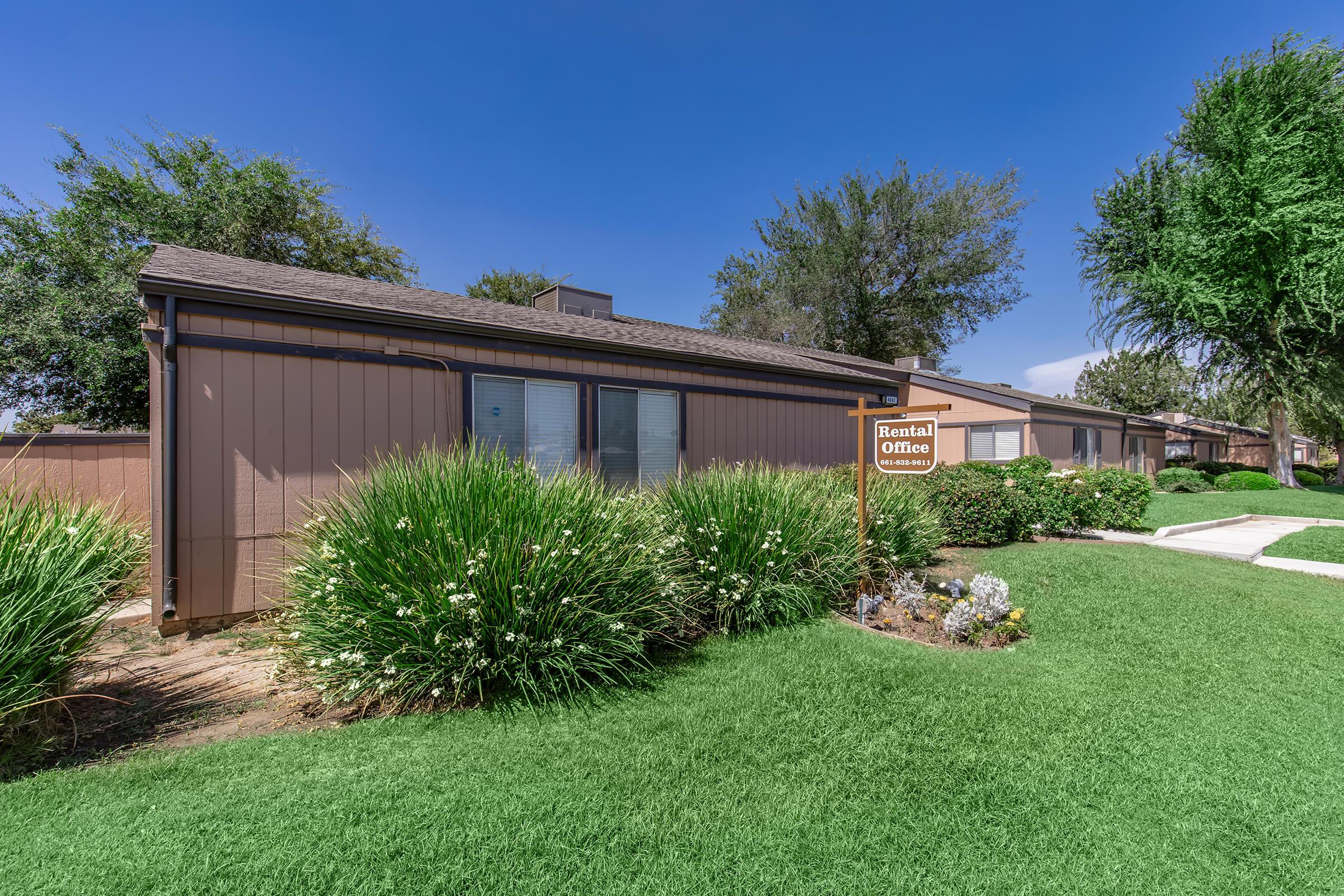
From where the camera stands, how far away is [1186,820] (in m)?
2.52

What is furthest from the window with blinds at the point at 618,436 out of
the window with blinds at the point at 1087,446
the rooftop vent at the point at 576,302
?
the window with blinds at the point at 1087,446

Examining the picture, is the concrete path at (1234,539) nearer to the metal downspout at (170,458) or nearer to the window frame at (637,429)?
the window frame at (637,429)

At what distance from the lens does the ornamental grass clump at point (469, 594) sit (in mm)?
3504

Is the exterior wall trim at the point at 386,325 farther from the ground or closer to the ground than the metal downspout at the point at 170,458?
farther from the ground

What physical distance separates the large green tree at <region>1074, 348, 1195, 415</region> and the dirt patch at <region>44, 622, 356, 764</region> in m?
42.9

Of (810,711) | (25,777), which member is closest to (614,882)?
(810,711)

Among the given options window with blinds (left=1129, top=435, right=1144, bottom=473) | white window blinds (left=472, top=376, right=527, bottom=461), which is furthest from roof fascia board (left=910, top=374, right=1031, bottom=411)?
white window blinds (left=472, top=376, right=527, bottom=461)

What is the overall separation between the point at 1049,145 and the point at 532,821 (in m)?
21.9

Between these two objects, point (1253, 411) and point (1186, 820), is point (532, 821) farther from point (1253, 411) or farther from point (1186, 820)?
point (1253, 411)

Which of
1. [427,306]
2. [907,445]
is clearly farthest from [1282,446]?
[427,306]

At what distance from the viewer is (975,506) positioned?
8.03 metres

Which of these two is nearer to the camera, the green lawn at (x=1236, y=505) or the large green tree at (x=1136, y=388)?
the green lawn at (x=1236, y=505)

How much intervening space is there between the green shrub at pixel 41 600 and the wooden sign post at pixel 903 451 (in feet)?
18.8

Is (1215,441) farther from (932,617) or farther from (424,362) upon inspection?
(424,362)
